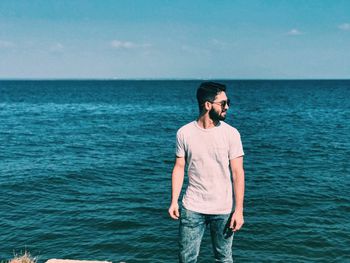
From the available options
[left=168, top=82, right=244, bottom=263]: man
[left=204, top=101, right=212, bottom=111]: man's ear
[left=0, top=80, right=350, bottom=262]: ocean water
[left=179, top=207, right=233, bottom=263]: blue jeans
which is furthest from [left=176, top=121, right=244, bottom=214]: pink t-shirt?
[left=0, top=80, right=350, bottom=262]: ocean water

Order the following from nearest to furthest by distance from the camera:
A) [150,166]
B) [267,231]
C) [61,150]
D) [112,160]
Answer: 1. [267,231]
2. [150,166]
3. [112,160]
4. [61,150]

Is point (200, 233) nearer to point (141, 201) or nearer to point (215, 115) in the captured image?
point (215, 115)

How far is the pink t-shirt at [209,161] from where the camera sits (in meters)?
4.63

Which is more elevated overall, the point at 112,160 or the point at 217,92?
the point at 217,92

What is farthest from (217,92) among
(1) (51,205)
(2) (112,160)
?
(2) (112,160)

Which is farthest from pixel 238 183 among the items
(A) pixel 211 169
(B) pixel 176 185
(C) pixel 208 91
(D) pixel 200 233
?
(C) pixel 208 91

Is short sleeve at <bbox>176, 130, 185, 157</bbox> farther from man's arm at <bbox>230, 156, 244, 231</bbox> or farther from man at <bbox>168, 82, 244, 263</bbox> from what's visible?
man's arm at <bbox>230, 156, 244, 231</bbox>

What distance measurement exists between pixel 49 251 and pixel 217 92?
35.0 ft

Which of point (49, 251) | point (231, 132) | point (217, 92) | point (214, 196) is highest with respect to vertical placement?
point (217, 92)

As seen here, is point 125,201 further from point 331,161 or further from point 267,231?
point 331,161

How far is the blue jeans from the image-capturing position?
16.1 feet

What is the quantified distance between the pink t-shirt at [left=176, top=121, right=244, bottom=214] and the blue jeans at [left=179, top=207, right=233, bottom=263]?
108 mm

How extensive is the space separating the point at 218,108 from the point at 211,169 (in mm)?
786

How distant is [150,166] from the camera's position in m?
24.9
